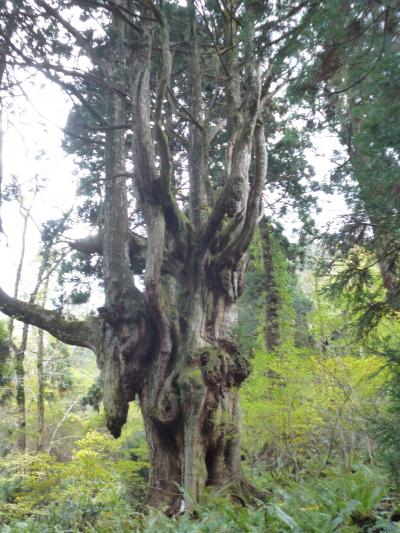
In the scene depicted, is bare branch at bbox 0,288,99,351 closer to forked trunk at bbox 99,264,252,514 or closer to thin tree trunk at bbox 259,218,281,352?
forked trunk at bbox 99,264,252,514

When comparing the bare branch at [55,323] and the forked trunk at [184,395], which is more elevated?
the bare branch at [55,323]

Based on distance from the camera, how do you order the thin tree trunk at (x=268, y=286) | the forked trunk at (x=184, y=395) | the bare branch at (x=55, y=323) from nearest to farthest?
the forked trunk at (x=184, y=395), the bare branch at (x=55, y=323), the thin tree trunk at (x=268, y=286)

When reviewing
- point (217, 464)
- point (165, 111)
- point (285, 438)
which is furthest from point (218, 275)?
point (165, 111)

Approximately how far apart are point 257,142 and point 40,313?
13.5 feet

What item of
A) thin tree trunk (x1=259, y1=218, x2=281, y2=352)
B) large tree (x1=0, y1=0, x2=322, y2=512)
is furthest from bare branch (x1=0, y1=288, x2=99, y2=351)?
thin tree trunk (x1=259, y1=218, x2=281, y2=352)

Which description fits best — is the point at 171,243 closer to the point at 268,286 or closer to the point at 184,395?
the point at 184,395

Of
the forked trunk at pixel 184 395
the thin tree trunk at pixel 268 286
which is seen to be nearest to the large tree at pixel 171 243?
the forked trunk at pixel 184 395

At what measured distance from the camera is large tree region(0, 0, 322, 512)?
17.9 feet

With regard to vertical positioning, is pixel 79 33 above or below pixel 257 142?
above

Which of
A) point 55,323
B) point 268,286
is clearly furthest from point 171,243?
point 268,286

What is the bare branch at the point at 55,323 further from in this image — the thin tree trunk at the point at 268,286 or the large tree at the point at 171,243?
the thin tree trunk at the point at 268,286

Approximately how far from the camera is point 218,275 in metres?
6.50

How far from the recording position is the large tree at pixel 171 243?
5.45 metres

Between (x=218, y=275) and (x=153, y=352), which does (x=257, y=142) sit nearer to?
(x=218, y=275)
